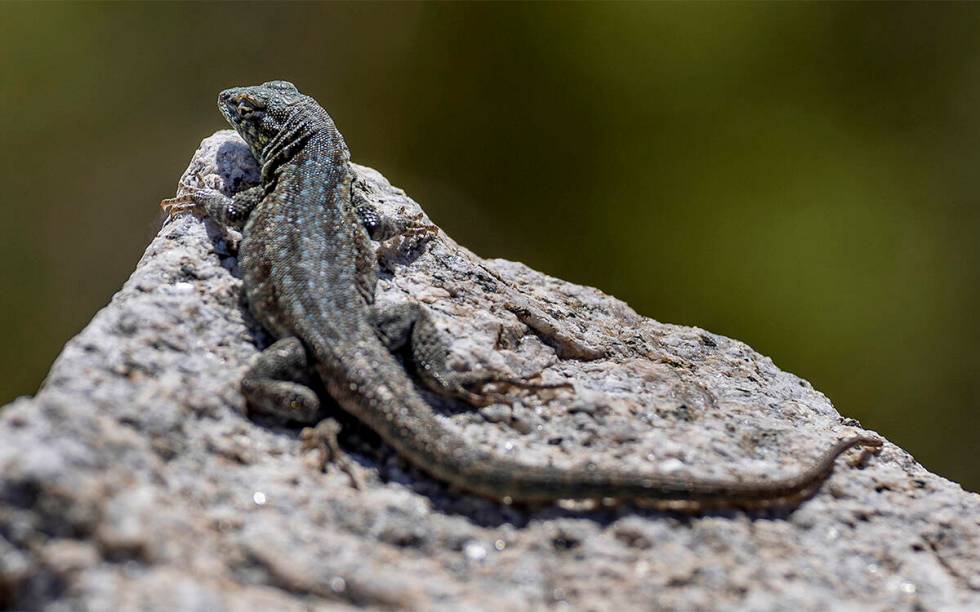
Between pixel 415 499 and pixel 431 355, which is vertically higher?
pixel 431 355

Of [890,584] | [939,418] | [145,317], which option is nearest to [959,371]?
[939,418]

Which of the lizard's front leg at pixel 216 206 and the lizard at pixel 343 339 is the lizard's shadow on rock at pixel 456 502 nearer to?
the lizard at pixel 343 339

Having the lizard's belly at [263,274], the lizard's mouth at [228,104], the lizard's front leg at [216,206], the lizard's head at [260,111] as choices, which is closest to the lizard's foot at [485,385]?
the lizard's belly at [263,274]

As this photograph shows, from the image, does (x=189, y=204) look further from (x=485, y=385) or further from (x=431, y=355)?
(x=485, y=385)

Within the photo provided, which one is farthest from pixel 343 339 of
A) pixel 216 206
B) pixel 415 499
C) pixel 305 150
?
pixel 305 150

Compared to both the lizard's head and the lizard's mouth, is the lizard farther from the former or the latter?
the lizard's mouth

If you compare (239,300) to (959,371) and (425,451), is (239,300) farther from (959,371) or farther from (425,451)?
(959,371)
